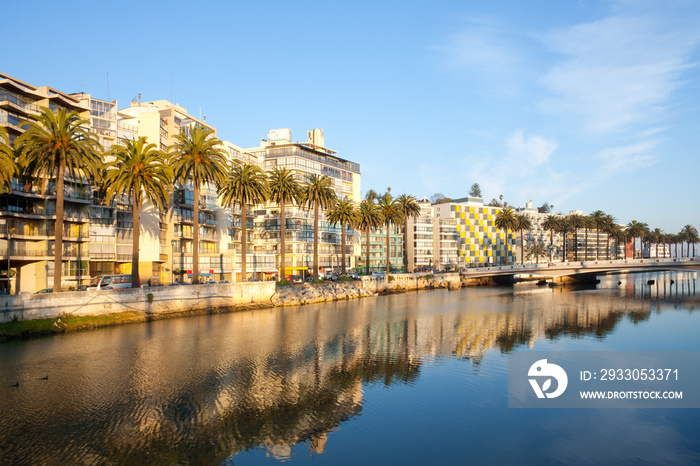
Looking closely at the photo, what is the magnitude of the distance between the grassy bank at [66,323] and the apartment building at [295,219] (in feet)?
168

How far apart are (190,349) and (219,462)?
24.7m

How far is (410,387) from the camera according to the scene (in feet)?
113

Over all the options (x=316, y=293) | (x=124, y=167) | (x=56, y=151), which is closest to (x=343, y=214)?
(x=316, y=293)

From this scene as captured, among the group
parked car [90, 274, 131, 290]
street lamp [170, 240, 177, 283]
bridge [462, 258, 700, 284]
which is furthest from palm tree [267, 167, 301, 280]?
bridge [462, 258, 700, 284]

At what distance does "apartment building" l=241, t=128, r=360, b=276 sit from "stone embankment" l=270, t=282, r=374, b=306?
22.4m

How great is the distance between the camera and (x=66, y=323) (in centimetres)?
5397

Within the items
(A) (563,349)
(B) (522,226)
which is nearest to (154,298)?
(A) (563,349)

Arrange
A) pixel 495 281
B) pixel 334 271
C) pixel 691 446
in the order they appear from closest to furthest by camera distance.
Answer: pixel 691 446, pixel 334 271, pixel 495 281

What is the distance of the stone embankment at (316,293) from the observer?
272 feet

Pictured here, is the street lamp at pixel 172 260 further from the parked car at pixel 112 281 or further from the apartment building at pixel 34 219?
the apartment building at pixel 34 219

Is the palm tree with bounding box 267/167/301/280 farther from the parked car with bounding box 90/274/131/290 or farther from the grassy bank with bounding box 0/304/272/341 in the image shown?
the grassy bank with bounding box 0/304/272/341

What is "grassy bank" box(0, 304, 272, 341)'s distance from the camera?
161 feet

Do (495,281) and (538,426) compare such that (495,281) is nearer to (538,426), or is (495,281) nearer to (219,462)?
(538,426)

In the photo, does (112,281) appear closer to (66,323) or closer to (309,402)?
(66,323)
